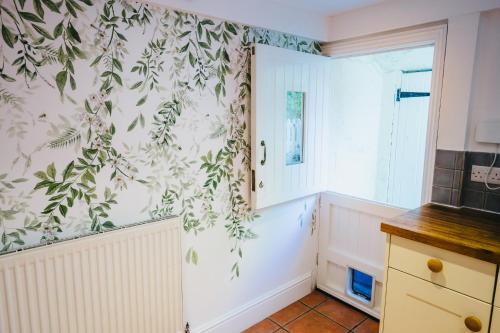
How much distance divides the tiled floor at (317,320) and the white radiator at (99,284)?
796mm

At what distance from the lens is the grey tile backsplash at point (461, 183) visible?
5.79ft

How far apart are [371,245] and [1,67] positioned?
7.87 ft

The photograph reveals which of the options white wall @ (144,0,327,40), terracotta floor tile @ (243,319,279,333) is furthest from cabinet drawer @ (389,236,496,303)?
white wall @ (144,0,327,40)

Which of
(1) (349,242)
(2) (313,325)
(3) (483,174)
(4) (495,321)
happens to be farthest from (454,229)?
(2) (313,325)

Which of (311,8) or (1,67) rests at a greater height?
(311,8)

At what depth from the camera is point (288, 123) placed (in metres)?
2.21

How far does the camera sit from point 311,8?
2.17 meters

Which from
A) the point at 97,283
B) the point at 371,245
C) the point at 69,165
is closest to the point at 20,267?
the point at 97,283

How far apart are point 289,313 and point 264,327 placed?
260 millimetres

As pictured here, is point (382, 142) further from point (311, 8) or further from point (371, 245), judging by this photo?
point (311, 8)

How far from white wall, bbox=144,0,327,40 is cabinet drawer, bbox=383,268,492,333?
161 cm

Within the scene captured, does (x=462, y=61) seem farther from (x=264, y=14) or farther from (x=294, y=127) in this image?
(x=264, y=14)

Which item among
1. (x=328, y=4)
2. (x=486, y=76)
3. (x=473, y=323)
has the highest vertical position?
(x=328, y=4)

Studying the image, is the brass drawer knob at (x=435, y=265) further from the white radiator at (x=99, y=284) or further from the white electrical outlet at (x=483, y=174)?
the white radiator at (x=99, y=284)
